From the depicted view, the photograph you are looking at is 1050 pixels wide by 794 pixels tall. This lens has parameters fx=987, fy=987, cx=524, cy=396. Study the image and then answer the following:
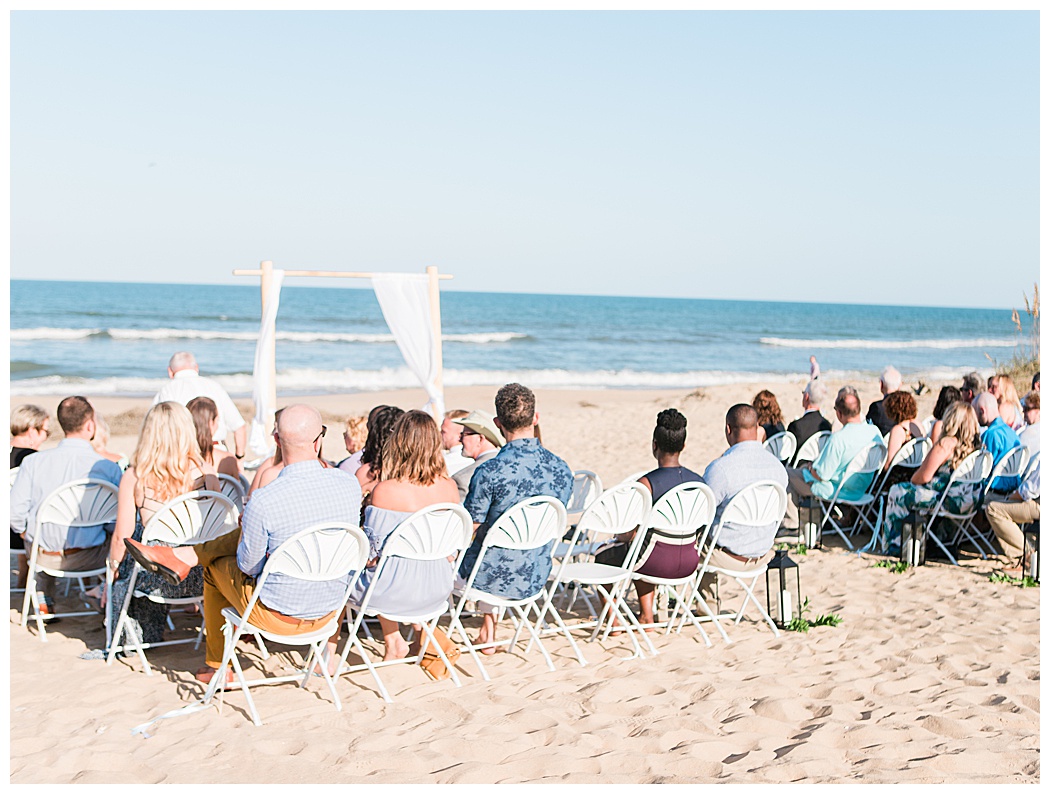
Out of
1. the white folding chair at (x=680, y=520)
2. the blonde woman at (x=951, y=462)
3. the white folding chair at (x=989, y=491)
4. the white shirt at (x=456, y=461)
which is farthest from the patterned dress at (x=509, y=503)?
the white folding chair at (x=989, y=491)

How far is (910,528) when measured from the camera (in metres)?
6.25

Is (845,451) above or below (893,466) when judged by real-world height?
above

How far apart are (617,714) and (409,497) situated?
1.21 metres

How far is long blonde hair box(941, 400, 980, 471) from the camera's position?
6078mm

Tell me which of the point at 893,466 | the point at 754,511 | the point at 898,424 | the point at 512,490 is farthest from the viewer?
the point at 898,424

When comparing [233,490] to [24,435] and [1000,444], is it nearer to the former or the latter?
[24,435]

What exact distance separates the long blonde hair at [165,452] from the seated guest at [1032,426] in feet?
15.8

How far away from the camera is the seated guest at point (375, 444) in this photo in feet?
14.5

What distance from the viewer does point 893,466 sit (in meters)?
6.69

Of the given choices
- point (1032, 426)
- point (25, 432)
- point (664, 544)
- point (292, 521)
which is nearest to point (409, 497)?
point (292, 521)

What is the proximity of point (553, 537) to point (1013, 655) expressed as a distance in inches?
84.5

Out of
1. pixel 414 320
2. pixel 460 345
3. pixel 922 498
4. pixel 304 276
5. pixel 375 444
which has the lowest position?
pixel 922 498

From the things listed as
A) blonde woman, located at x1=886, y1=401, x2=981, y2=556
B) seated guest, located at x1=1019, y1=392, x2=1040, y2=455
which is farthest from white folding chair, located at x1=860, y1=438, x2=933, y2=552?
seated guest, located at x1=1019, y1=392, x2=1040, y2=455

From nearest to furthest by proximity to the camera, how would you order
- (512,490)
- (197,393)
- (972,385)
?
1. (512,490)
2. (197,393)
3. (972,385)
